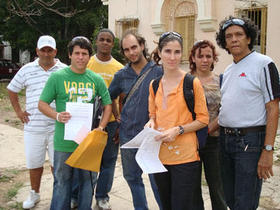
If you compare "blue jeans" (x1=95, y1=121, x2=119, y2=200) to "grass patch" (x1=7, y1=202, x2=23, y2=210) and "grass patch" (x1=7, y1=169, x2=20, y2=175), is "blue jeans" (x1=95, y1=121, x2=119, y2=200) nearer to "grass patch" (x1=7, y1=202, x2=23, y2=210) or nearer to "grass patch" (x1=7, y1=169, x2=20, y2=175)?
"grass patch" (x1=7, y1=202, x2=23, y2=210)

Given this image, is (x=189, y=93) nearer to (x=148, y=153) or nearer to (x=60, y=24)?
(x=148, y=153)

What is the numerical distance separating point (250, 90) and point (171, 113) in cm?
66

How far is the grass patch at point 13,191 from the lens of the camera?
15.0 feet

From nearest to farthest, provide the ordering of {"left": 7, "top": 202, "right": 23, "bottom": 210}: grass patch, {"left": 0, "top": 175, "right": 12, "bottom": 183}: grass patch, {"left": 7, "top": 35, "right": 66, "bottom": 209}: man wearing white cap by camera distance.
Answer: {"left": 7, "top": 35, "right": 66, "bottom": 209}: man wearing white cap
{"left": 7, "top": 202, "right": 23, "bottom": 210}: grass patch
{"left": 0, "top": 175, "right": 12, "bottom": 183}: grass patch

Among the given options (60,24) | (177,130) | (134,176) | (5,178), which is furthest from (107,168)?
(60,24)

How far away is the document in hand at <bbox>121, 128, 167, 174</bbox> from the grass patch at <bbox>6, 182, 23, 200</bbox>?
267cm

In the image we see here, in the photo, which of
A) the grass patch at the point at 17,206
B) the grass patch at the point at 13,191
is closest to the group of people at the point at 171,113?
the grass patch at the point at 17,206

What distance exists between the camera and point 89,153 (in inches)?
128

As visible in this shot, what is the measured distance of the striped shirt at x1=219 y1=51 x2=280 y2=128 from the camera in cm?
261

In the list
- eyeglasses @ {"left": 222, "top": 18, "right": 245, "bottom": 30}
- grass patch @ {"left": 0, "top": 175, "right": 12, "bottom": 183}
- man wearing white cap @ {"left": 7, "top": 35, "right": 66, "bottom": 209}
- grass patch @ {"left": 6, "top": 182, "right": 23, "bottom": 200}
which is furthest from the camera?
grass patch @ {"left": 0, "top": 175, "right": 12, "bottom": 183}

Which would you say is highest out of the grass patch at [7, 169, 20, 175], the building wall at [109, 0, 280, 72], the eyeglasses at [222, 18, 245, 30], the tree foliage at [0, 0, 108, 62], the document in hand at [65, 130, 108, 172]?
the tree foliage at [0, 0, 108, 62]

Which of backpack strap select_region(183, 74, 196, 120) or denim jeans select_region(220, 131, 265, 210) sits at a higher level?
backpack strap select_region(183, 74, 196, 120)

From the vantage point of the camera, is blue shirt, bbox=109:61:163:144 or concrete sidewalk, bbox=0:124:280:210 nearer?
blue shirt, bbox=109:61:163:144

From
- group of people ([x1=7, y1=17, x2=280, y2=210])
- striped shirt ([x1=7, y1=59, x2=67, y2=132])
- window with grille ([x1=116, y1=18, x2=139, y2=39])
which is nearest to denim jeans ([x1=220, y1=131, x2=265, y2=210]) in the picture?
group of people ([x1=7, y1=17, x2=280, y2=210])
